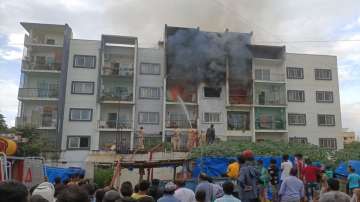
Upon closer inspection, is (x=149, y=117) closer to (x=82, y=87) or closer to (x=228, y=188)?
(x=82, y=87)

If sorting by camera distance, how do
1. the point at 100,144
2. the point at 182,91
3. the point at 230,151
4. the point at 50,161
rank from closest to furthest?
the point at 230,151
the point at 50,161
the point at 100,144
the point at 182,91

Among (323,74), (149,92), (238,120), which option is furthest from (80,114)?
(323,74)

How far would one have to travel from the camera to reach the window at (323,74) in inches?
1601

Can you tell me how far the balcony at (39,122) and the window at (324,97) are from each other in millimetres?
25276

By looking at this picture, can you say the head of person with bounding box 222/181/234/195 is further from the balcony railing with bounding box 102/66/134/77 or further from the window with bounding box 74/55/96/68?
the window with bounding box 74/55/96/68

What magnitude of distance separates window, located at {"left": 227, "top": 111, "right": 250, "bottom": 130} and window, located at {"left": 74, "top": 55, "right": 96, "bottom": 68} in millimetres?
13457

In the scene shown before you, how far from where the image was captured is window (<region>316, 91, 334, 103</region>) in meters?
40.2

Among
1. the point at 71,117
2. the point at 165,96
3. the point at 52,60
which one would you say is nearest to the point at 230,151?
the point at 165,96

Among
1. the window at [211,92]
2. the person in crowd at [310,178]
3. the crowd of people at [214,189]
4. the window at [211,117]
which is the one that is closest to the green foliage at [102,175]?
the window at [211,117]

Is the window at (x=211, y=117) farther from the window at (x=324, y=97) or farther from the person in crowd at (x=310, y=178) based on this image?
the person in crowd at (x=310, y=178)

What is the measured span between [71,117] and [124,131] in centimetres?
481

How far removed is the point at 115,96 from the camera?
35938 millimetres

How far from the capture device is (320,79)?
133ft

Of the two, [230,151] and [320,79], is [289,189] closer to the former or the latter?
[230,151]
